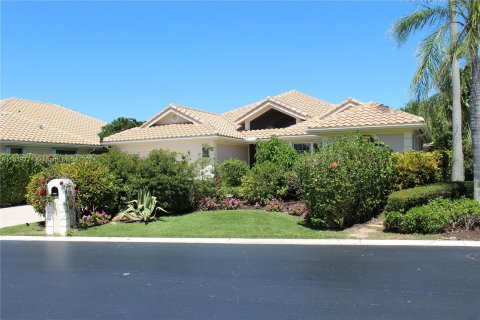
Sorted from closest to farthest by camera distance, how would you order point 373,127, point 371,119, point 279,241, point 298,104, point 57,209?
point 279,241 → point 57,209 → point 373,127 → point 371,119 → point 298,104

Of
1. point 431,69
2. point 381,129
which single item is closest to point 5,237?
point 431,69

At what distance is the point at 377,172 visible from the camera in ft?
45.5

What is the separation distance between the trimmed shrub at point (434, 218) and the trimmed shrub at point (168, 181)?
723 cm

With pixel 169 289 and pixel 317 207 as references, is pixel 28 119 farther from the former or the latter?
pixel 169 289

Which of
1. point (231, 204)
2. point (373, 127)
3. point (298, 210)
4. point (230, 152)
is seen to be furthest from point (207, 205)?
point (230, 152)

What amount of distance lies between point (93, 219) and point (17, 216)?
468cm

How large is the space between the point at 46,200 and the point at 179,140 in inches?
441

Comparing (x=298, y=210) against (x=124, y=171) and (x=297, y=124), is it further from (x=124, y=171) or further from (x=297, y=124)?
(x=297, y=124)

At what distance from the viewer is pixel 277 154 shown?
1892cm

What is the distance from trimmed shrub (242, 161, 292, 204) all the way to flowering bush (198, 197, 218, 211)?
1.27 m

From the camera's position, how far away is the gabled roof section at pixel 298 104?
2590 centimetres

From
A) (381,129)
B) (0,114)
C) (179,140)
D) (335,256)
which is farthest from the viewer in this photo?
(0,114)

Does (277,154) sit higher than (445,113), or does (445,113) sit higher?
(445,113)

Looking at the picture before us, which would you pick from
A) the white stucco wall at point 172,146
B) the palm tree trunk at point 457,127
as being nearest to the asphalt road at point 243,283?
the palm tree trunk at point 457,127
